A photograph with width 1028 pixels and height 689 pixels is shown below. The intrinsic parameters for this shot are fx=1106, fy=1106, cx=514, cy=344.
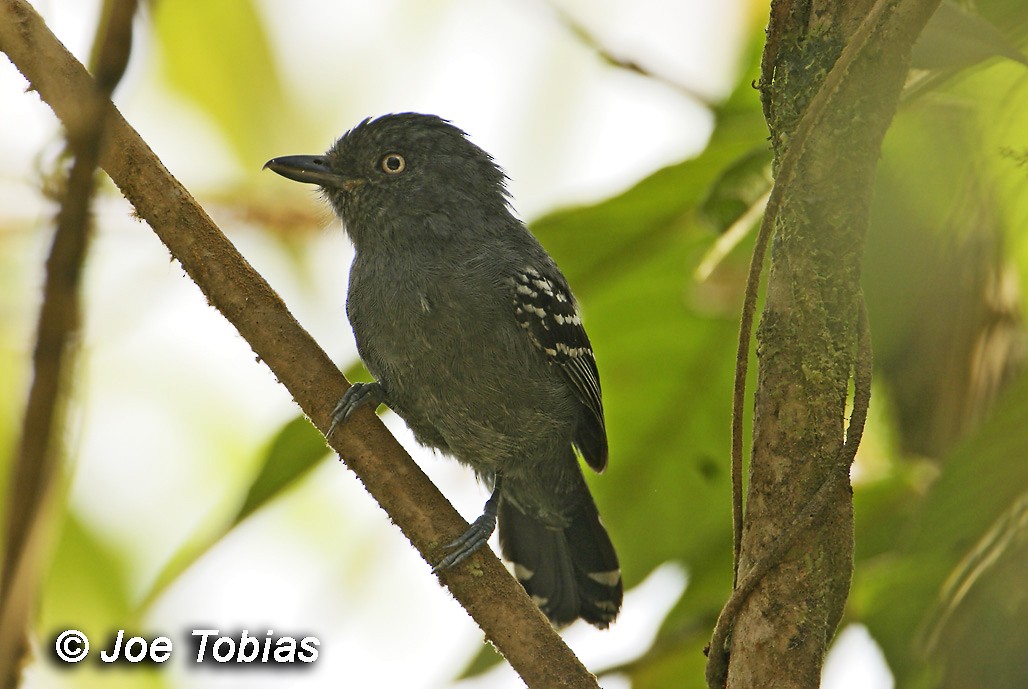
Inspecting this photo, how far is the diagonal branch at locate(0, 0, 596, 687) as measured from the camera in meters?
2.19

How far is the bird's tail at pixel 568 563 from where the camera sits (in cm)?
429

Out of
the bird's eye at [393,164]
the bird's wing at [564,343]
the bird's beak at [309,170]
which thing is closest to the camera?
A: the bird's wing at [564,343]

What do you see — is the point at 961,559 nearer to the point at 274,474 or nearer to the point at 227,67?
the point at 274,474

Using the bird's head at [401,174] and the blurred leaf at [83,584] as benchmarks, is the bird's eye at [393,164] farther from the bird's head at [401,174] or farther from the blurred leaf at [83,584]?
the blurred leaf at [83,584]

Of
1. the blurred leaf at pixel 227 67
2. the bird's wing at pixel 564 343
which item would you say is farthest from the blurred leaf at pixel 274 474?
the blurred leaf at pixel 227 67

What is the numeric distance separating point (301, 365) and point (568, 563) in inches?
83.1

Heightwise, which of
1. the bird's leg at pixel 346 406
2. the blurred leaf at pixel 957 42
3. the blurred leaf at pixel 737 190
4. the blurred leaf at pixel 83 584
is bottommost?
the blurred leaf at pixel 83 584

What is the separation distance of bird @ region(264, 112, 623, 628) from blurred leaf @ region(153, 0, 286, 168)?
5.48ft

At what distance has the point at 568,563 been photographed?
437 cm

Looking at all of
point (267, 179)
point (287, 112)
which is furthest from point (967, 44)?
point (287, 112)

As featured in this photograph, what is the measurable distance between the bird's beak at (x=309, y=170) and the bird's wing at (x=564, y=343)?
894 millimetres

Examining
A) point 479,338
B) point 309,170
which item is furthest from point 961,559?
point 309,170

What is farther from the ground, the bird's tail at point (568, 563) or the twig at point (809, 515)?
the twig at point (809, 515)

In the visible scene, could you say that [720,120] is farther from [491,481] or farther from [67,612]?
[67,612]
